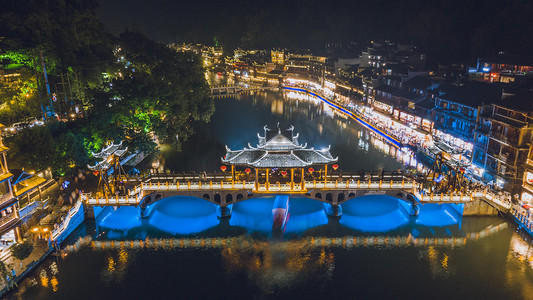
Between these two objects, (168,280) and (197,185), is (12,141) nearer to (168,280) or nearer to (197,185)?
(197,185)

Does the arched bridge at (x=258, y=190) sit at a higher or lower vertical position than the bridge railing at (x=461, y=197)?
higher

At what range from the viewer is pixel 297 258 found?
Answer: 93.6 ft

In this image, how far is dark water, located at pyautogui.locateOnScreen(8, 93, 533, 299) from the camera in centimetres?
2509

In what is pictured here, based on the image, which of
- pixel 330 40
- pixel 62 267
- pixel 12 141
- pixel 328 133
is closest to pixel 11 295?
pixel 62 267

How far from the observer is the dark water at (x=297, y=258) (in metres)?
25.1

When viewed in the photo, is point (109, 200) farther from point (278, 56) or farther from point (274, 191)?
point (278, 56)

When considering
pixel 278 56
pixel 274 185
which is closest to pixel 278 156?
pixel 274 185

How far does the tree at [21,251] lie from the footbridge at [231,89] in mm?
72874

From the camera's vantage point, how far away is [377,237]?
31.3 metres

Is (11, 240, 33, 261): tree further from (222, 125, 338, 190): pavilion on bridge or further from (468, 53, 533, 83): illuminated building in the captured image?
(468, 53, 533, 83): illuminated building

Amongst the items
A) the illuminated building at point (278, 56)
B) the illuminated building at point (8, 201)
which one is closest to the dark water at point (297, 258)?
the illuminated building at point (8, 201)

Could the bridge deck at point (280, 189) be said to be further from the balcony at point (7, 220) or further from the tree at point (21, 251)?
the tree at point (21, 251)

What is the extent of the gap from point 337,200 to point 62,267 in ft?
73.6

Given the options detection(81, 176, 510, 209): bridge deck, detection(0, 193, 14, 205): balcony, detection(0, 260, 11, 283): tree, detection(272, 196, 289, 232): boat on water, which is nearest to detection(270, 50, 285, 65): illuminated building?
detection(272, 196, 289, 232): boat on water
